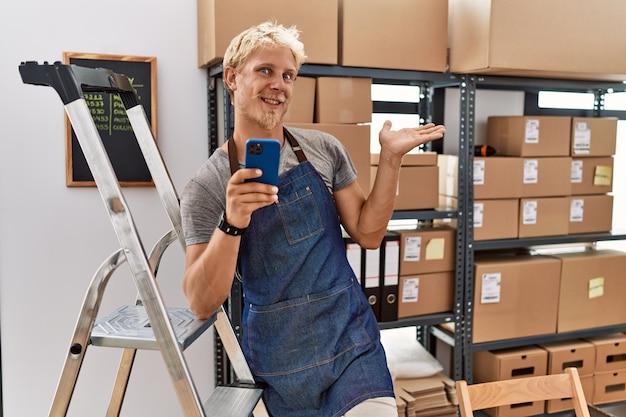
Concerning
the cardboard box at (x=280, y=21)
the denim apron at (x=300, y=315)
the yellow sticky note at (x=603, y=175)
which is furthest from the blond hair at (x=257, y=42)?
the yellow sticky note at (x=603, y=175)

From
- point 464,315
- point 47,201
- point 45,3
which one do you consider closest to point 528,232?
point 464,315

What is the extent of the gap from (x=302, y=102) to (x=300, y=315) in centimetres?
99

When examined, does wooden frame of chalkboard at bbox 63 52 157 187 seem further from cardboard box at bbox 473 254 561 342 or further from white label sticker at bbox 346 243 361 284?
cardboard box at bbox 473 254 561 342

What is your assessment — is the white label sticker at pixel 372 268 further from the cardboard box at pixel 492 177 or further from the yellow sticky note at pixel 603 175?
the yellow sticky note at pixel 603 175

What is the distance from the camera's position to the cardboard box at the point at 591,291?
263cm

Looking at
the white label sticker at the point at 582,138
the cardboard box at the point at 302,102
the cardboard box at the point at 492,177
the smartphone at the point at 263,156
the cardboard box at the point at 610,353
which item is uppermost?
the cardboard box at the point at 302,102

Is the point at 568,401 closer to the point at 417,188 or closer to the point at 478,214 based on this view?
the point at 478,214

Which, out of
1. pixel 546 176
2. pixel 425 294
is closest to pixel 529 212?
pixel 546 176

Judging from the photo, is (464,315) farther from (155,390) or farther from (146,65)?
(146,65)

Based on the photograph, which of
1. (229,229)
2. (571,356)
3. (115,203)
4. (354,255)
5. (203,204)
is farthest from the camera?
(571,356)

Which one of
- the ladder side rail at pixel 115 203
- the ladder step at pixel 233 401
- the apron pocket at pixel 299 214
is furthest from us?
the apron pocket at pixel 299 214

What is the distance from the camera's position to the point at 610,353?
273 centimetres

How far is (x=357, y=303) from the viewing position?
1543mm

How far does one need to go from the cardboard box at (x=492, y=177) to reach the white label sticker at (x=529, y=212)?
2.7 inches
